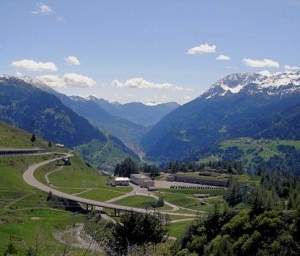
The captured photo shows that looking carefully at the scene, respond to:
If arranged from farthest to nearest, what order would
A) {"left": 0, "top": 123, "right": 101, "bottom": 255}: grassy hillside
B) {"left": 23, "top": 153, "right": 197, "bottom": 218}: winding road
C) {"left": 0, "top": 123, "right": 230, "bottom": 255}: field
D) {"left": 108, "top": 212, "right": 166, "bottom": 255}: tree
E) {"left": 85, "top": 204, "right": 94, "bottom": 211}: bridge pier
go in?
1. {"left": 85, "top": 204, "right": 94, "bottom": 211}: bridge pier
2. {"left": 23, "top": 153, "right": 197, "bottom": 218}: winding road
3. {"left": 0, "top": 123, "right": 101, "bottom": 255}: grassy hillside
4. {"left": 0, "top": 123, "right": 230, "bottom": 255}: field
5. {"left": 108, "top": 212, "right": 166, "bottom": 255}: tree

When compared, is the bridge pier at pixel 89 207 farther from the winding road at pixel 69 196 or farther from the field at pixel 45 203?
the field at pixel 45 203

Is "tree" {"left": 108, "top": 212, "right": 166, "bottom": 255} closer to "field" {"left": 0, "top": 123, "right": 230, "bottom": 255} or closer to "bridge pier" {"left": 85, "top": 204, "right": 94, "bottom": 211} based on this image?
"field" {"left": 0, "top": 123, "right": 230, "bottom": 255}

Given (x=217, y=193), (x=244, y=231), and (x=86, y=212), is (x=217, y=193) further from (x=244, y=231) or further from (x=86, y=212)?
(x=244, y=231)

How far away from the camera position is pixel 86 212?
14375 cm

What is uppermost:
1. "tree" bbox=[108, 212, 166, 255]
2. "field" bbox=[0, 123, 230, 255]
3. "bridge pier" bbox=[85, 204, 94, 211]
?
"tree" bbox=[108, 212, 166, 255]

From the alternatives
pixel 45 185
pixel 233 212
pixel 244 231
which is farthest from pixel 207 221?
pixel 45 185

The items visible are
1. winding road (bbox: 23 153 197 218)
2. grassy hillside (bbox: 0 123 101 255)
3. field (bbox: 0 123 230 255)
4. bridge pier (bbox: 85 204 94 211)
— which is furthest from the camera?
bridge pier (bbox: 85 204 94 211)

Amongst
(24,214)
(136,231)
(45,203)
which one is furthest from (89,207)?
(136,231)

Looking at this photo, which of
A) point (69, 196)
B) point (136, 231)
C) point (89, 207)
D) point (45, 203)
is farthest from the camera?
point (69, 196)

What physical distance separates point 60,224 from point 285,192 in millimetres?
68533

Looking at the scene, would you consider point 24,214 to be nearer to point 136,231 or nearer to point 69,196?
point 69,196

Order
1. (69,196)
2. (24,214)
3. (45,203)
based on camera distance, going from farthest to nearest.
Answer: (69,196)
(45,203)
(24,214)

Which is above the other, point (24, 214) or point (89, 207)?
point (24, 214)

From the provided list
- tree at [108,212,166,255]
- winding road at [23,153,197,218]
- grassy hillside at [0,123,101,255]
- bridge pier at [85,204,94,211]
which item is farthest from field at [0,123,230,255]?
bridge pier at [85,204,94,211]
